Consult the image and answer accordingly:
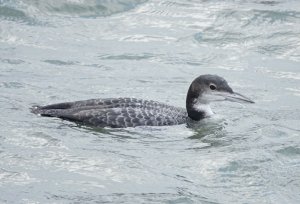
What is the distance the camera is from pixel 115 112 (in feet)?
44.0

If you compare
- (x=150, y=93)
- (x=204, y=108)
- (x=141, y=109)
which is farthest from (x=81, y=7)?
(x=141, y=109)

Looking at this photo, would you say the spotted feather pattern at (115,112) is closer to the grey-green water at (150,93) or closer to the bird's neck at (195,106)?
the grey-green water at (150,93)

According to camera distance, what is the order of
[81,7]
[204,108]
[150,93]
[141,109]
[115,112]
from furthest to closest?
[81,7] → [150,93] → [204,108] → [141,109] → [115,112]

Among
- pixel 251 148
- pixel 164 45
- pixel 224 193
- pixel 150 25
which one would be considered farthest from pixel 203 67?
pixel 224 193

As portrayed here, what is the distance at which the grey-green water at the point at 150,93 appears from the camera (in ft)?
36.3

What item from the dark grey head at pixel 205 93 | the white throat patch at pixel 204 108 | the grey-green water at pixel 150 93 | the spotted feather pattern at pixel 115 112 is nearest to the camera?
the grey-green water at pixel 150 93

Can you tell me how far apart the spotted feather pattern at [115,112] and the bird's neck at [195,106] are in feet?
0.91

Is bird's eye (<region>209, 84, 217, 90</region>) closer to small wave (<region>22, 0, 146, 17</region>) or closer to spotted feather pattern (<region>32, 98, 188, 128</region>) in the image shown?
spotted feather pattern (<region>32, 98, 188, 128</region>)

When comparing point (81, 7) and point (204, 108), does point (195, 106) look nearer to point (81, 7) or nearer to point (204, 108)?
point (204, 108)

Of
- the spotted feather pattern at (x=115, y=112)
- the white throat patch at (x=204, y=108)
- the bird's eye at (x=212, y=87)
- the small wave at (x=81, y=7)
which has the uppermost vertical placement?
the small wave at (x=81, y=7)

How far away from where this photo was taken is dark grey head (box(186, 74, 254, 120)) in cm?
1405

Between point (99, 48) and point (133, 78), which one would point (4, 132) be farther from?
point (99, 48)

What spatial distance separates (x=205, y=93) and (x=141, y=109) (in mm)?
1116

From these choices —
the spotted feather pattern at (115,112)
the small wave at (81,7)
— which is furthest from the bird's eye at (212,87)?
the small wave at (81,7)
